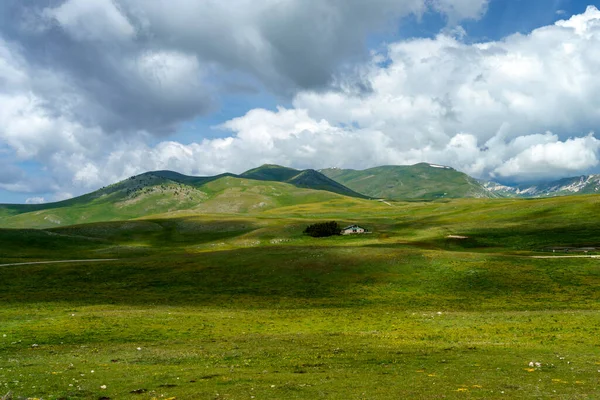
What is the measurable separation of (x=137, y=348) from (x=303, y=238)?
114 metres

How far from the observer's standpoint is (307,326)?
3838 centimetres

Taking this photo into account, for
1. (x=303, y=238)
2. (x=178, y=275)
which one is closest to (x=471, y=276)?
(x=178, y=275)

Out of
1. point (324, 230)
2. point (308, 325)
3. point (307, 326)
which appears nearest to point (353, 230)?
point (324, 230)

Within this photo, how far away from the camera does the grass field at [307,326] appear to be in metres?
19.1

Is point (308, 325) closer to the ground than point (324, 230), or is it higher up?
closer to the ground

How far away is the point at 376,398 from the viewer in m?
16.5

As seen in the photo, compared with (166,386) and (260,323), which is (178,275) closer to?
(260,323)

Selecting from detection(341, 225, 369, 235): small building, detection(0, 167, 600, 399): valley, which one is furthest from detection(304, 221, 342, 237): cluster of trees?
detection(0, 167, 600, 399): valley

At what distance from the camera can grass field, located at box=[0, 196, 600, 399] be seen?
19125mm

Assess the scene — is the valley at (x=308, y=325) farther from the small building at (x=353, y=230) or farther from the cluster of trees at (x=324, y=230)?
the cluster of trees at (x=324, y=230)

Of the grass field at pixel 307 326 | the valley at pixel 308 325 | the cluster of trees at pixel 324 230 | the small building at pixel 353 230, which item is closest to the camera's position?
the grass field at pixel 307 326

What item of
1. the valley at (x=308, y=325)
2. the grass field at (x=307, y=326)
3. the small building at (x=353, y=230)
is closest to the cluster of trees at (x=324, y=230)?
the small building at (x=353, y=230)

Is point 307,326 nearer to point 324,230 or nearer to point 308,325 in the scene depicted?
point 308,325

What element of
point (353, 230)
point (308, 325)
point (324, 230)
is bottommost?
point (308, 325)
